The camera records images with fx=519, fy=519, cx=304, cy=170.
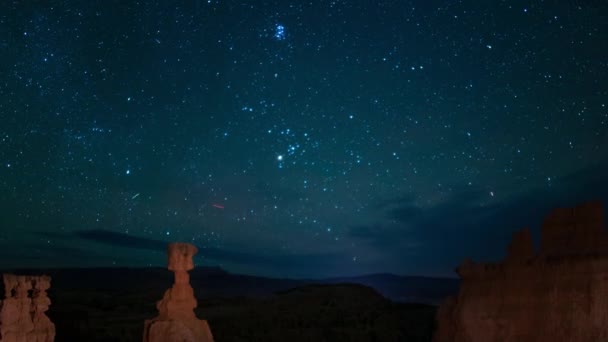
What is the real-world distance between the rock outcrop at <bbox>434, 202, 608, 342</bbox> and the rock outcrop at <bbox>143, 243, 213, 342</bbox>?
34.5 ft

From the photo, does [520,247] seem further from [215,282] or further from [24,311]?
[215,282]

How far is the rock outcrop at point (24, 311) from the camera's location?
35.0ft

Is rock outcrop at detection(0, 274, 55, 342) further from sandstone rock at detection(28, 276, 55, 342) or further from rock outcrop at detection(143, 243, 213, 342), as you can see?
rock outcrop at detection(143, 243, 213, 342)

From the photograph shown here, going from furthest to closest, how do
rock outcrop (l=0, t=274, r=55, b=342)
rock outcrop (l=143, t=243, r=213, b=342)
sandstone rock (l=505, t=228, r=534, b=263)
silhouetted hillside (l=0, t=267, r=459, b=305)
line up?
1. silhouetted hillside (l=0, t=267, r=459, b=305)
2. sandstone rock (l=505, t=228, r=534, b=263)
3. rock outcrop (l=0, t=274, r=55, b=342)
4. rock outcrop (l=143, t=243, r=213, b=342)

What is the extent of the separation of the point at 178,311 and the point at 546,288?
37.8 ft

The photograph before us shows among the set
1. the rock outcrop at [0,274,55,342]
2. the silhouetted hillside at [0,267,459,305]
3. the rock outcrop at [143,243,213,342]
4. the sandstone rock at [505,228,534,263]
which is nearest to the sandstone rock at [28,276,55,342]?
the rock outcrop at [0,274,55,342]

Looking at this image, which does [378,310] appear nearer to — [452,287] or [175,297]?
[175,297]

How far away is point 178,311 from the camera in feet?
30.3

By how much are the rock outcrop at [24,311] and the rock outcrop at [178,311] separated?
3593 millimetres

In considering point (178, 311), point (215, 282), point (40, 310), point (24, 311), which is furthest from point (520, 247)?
point (215, 282)

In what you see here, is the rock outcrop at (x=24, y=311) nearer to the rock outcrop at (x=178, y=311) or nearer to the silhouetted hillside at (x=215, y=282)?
the rock outcrop at (x=178, y=311)

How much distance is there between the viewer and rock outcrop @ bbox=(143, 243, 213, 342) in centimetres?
882

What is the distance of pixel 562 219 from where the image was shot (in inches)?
620

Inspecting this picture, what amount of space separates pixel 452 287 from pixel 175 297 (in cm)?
11732
